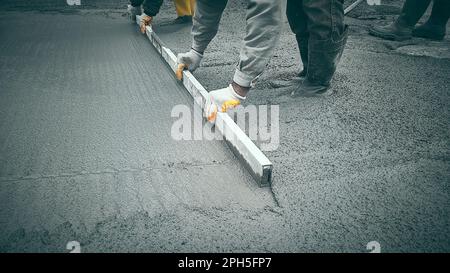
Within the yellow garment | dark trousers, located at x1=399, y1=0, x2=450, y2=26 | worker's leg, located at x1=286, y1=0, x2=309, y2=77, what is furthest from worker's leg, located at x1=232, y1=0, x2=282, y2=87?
the yellow garment

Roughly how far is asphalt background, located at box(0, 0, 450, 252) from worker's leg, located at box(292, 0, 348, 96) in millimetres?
168

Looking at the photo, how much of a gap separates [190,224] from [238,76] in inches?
38.7

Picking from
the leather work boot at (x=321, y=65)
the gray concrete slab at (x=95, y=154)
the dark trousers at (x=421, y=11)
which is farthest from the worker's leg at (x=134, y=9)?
the dark trousers at (x=421, y=11)

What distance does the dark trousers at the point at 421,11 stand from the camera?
3.50 meters

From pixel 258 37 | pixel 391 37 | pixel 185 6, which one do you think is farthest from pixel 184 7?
pixel 258 37

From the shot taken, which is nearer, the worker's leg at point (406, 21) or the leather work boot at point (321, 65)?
the leather work boot at point (321, 65)

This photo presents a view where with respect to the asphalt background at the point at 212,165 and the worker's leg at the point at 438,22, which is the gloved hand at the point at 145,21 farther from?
the worker's leg at the point at 438,22

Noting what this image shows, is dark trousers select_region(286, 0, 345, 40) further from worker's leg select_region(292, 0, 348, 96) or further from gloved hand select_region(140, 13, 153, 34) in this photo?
gloved hand select_region(140, 13, 153, 34)

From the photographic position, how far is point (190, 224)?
1.22 metres

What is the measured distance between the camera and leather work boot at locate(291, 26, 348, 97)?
2.09 metres

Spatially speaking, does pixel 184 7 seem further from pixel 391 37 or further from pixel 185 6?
pixel 391 37

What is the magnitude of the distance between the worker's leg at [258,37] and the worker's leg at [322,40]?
406 mm
